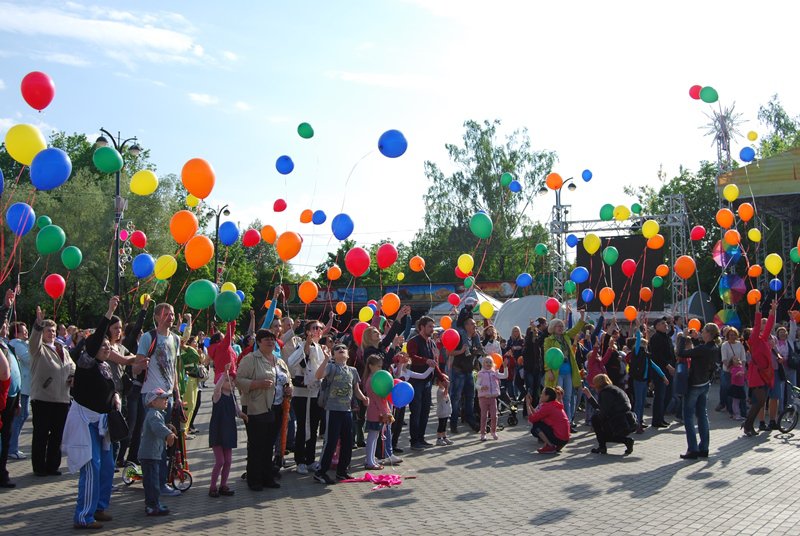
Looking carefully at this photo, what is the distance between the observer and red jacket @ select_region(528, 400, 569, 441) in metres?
10.5

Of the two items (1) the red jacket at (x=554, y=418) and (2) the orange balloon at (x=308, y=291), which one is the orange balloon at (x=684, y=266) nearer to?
(1) the red jacket at (x=554, y=418)

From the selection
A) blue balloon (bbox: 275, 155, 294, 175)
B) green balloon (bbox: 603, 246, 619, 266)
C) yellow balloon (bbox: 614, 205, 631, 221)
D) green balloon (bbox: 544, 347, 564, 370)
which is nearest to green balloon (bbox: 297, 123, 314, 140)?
blue balloon (bbox: 275, 155, 294, 175)

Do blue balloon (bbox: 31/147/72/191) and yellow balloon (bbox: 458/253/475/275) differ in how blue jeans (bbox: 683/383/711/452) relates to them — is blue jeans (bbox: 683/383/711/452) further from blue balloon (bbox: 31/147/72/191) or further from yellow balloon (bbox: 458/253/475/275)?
blue balloon (bbox: 31/147/72/191)

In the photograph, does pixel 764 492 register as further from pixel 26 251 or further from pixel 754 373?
pixel 26 251

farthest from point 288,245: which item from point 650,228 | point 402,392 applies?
point 650,228

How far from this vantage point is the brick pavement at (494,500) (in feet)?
21.4

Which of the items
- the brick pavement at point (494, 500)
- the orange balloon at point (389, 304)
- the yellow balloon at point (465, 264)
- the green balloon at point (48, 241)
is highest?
the green balloon at point (48, 241)

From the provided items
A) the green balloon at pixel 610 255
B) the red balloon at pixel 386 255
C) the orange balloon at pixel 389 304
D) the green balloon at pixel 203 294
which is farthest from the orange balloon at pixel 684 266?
the green balloon at pixel 203 294

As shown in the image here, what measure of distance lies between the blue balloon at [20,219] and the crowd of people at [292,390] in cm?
135

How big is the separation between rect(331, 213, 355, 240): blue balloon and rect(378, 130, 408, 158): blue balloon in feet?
6.45

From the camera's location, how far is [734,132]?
2433 cm

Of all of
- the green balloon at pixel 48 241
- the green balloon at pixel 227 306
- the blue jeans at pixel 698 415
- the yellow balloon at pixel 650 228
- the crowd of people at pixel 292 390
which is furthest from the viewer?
the yellow balloon at pixel 650 228

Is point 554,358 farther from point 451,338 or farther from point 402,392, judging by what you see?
point 402,392

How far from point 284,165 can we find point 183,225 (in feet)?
12.5
